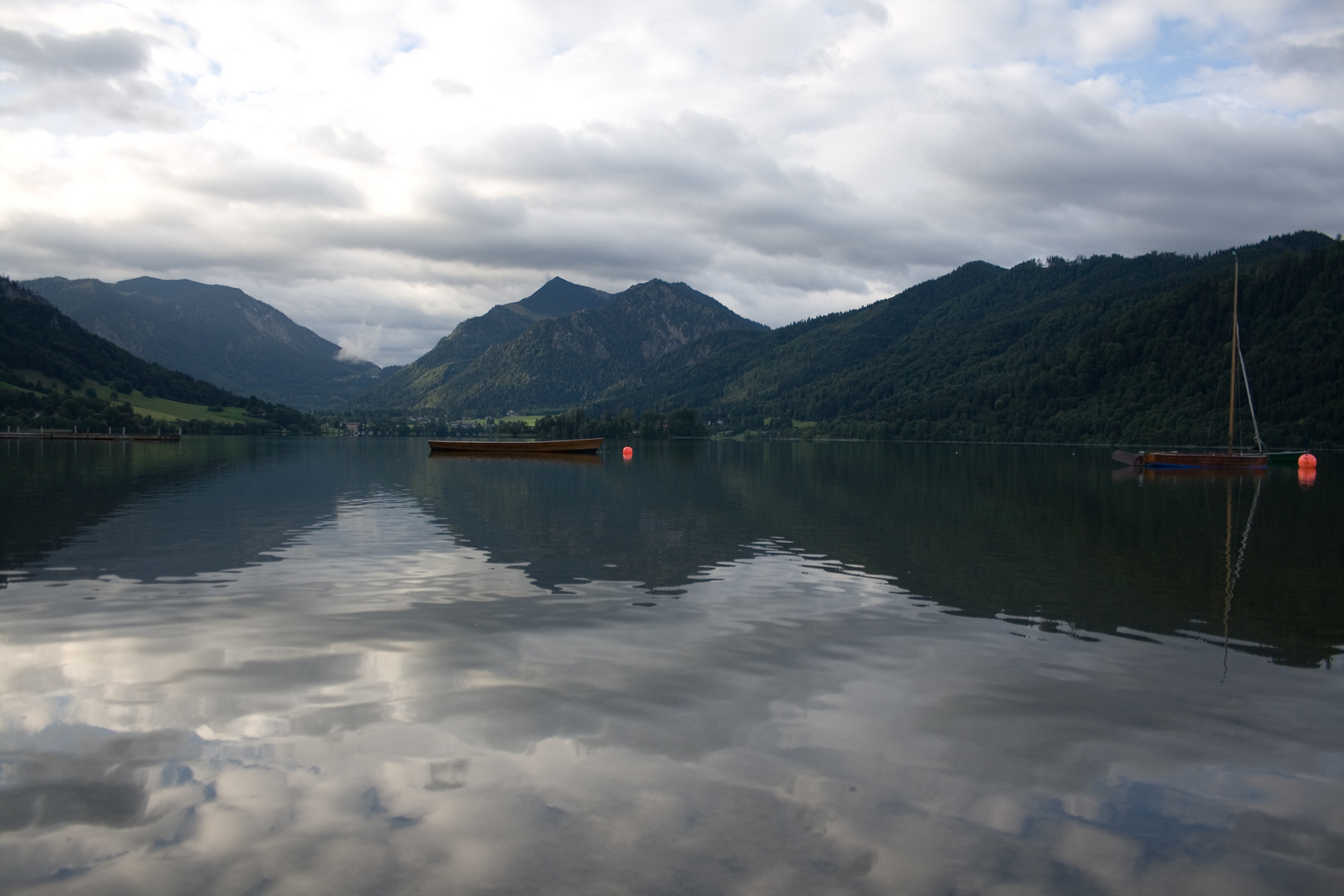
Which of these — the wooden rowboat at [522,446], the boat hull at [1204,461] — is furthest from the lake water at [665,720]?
the wooden rowboat at [522,446]

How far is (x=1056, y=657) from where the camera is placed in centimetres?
1706

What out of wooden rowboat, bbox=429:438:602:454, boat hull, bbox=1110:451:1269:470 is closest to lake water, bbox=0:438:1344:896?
boat hull, bbox=1110:451:1269:470

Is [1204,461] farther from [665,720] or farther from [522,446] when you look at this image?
[665,720]

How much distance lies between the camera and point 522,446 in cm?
16012

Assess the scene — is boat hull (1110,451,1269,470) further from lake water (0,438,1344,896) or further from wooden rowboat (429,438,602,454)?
wooden rowboat (429,438,602,454)

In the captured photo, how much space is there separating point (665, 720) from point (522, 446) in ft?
492

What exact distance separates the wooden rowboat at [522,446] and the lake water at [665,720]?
12054 centimetres

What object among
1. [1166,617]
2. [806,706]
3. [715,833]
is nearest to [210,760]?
[715,833]

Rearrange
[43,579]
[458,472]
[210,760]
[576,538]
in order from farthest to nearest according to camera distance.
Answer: [458,472] < [576,538] < [43,579] < [210,760]

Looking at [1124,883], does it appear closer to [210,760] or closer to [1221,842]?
[1221,842]

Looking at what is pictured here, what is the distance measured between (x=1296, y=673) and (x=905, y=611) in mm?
7967

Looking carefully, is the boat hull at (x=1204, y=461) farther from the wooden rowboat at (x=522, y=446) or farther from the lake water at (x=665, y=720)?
the wooden rowboat at (x=522, y=446)

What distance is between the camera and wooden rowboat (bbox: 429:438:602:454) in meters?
152

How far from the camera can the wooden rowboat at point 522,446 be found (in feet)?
500
